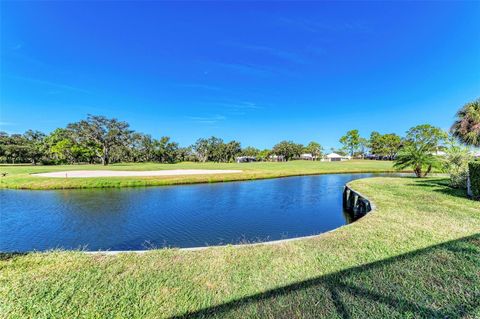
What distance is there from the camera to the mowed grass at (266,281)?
2486 mm


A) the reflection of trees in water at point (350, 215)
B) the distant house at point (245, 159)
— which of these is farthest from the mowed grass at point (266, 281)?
the distant house at point (245, 159)

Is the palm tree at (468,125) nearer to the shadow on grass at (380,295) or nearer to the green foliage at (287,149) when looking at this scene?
the shadow on grass at (380,295)

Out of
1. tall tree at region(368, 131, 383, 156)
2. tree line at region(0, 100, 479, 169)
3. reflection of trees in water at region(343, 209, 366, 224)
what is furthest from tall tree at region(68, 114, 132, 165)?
tall tree at region(368, 131, 383, 156)

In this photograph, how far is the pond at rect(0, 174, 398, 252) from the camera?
725cm

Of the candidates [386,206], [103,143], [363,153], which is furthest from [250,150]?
[386,206]

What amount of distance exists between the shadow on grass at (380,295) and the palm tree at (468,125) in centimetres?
1876

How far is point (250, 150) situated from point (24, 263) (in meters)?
93.1

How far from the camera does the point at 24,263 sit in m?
3.67

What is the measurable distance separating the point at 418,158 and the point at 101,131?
51.7 m

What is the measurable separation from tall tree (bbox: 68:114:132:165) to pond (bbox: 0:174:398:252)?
111 feet

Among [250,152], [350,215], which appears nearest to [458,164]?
[350,215]

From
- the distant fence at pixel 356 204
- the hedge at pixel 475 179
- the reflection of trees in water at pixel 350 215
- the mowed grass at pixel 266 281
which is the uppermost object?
the hedge at pixel 475 179

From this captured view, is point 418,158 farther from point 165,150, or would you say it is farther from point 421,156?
point 165,150

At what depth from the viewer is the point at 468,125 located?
1736 centimetres
